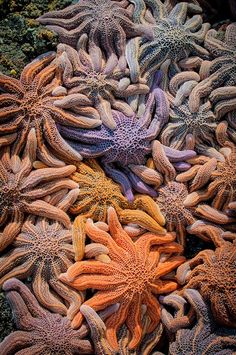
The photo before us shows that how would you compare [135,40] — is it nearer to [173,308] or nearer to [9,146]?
[9,146]

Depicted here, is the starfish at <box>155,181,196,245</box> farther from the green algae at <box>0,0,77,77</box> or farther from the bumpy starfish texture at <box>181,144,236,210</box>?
the green algae at <box>0,0,77,77</box>

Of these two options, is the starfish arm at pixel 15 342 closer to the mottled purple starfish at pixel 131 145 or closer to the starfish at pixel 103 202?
the starfish at pixel 103 202

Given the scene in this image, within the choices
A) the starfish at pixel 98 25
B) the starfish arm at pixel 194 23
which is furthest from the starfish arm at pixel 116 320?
the starfish arm at pixel 194 23

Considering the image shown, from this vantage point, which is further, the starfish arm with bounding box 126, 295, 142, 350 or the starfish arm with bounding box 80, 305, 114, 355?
the starfish arm with bounding box 126, 295, 142, 350

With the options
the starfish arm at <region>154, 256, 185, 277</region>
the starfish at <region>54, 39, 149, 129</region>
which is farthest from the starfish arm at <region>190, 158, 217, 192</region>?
the starfish at <region>54, 39, 149, 129</region>

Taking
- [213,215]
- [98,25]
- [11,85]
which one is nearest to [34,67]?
[11,85]

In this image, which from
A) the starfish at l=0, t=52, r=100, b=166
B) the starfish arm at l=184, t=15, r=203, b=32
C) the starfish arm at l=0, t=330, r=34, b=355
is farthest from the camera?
the starfish arm at l=184, t=15, r=203, b=32

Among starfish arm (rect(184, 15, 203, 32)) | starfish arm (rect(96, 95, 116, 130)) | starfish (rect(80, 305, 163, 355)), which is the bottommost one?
starfish (rect(80, 305, 163, 355))

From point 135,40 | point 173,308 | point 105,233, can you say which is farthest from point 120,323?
point 135,40
